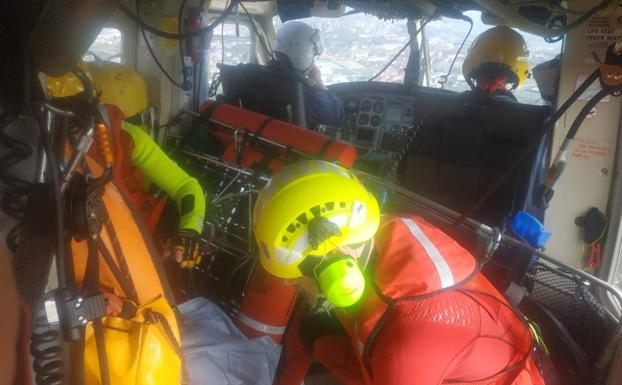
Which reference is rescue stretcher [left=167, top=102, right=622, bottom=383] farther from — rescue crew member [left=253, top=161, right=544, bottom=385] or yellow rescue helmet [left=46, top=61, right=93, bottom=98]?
yellow rescue helmet [left=46, top=61, right=93, bottom=98]

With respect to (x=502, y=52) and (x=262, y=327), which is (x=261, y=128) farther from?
(x=502, y=52)

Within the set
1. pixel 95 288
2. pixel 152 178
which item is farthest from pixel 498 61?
pixel 95 288

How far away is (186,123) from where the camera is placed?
12.8 feet

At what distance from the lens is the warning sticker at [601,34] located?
2.77 metres

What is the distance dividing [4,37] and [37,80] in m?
0.09

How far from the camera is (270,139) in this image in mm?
3055

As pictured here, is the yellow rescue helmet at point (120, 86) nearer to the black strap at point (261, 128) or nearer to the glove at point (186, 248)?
the black strap at point (261, 128)

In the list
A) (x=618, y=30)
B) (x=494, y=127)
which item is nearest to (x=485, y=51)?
(x=494, y=127)

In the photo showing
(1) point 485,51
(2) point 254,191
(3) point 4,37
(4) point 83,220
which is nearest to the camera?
(3) point 4,37

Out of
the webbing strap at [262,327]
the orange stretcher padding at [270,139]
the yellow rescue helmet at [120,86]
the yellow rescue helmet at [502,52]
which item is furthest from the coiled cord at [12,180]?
the yellow rescue helmet at [502,52]

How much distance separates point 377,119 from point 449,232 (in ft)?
8.61

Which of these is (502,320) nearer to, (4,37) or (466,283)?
(466,283)

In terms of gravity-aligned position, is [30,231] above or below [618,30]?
below

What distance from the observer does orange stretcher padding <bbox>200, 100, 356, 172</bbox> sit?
2.88 metres
